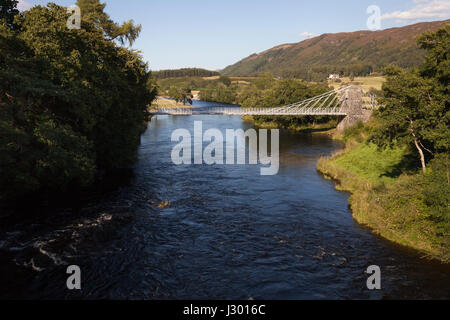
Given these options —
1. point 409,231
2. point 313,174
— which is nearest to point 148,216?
point 409,231

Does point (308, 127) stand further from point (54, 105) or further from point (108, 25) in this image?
point (54, 105)

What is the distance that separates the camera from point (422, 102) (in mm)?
25156

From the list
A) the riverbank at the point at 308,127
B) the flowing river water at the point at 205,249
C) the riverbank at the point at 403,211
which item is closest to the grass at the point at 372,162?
the riverbank at the point at 403,211

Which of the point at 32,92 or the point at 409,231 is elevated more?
the point at 32,92

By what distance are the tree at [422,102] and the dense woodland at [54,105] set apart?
24041 mm

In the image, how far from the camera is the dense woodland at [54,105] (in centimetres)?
2198

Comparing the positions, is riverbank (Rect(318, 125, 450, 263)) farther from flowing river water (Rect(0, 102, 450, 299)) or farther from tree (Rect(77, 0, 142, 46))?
tree (Rect(77, 0, 142, 46))

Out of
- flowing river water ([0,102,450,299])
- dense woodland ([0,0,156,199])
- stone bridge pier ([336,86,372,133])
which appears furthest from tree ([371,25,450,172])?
stone bridge pier ([336,86,372,133])

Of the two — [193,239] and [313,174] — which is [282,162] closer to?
[313,174]

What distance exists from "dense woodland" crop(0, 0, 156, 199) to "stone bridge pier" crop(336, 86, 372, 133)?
52806 mm

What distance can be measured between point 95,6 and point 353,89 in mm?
58225

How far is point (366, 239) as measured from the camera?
2138cm

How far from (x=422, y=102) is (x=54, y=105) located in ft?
95.9

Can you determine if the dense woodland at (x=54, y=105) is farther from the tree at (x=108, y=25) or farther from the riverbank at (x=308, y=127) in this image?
the riverbank at (x=308, y=127)
